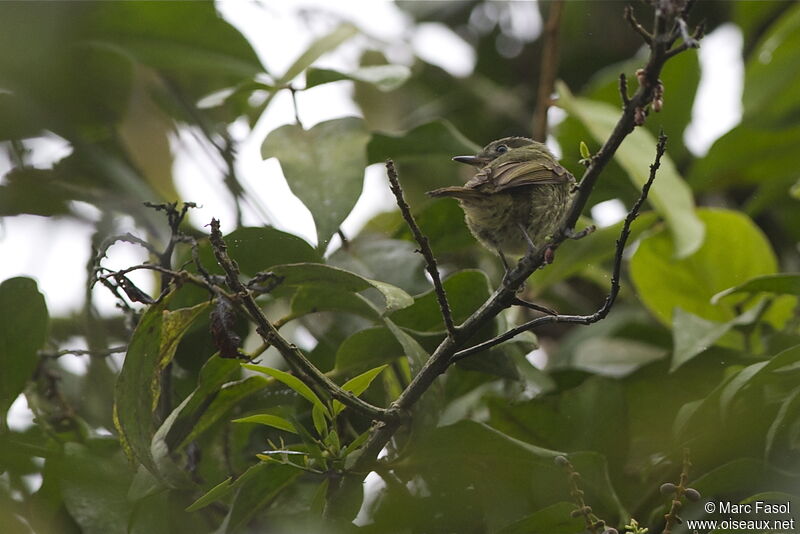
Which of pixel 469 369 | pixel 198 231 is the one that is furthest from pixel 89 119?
pixel 469 369

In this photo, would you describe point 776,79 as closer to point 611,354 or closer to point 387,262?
point 611,354

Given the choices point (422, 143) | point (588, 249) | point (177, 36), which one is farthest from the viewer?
point (177, 36)

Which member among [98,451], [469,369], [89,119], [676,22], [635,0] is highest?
[635,0]

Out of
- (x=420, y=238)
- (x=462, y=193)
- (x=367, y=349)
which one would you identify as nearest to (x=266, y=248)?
(x=367, y=349)

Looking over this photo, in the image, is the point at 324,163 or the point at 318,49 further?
the point at 318,49

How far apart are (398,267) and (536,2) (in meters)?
1.83

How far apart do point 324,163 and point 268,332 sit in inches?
24.3

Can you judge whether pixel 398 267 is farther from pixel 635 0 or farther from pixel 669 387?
pixel 635 0

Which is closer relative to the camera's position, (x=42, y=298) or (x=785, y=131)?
(x=42, y=298)

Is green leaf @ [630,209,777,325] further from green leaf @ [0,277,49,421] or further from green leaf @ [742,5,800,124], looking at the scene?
green leaf @ [0,277,49,421]

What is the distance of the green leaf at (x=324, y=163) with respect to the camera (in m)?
1.63

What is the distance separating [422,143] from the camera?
190 cm

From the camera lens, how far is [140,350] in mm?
1400

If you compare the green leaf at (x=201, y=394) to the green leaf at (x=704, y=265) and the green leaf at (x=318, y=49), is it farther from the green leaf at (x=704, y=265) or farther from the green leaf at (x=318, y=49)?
the green leaf at (x=704, y=265)
